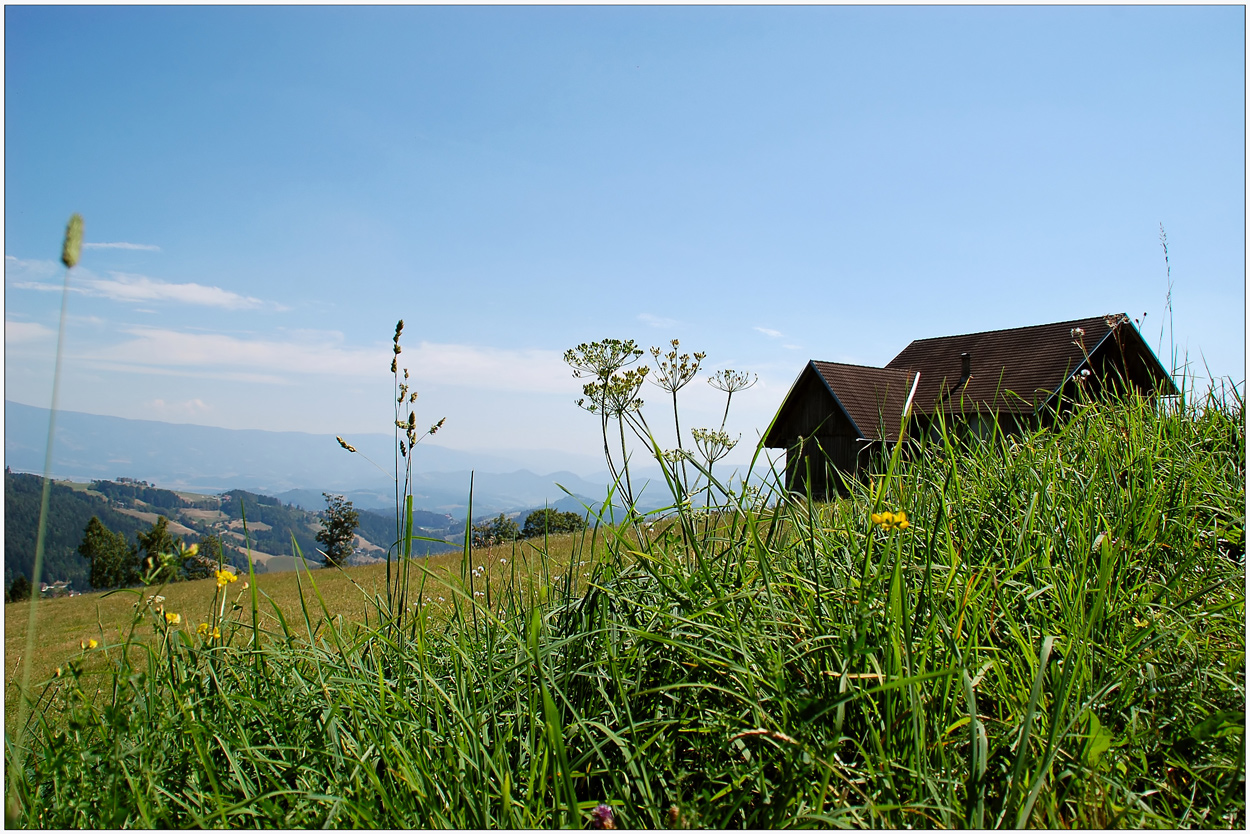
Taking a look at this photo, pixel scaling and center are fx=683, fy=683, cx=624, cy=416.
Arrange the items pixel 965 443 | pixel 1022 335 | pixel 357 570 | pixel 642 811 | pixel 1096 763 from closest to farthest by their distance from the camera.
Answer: pixel 1096 763
pixel 642 811
pixel 965 443
pixel 357 570
pixel 1022 335

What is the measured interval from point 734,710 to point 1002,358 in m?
24.2

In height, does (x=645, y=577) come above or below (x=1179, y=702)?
above

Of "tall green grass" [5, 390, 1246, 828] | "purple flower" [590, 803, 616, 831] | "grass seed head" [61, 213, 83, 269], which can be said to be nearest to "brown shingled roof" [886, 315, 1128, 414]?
"tall green grass" [5, 390, 1246, 828]

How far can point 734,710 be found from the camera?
1.64 m

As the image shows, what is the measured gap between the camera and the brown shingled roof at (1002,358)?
64.6ft

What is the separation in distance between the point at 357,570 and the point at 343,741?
1628 cm

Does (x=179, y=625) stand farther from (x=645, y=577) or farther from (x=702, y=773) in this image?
(x=702, y=773)

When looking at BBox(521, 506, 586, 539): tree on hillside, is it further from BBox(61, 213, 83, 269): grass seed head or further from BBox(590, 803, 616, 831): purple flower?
BBox(61, 213, 83, 269): grass seed head

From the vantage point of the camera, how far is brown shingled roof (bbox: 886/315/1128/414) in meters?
19.7

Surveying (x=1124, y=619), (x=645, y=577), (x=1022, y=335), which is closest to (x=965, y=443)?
(x=1124, y=619)

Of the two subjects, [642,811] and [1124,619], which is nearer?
[642,811]

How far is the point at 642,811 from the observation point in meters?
1.54

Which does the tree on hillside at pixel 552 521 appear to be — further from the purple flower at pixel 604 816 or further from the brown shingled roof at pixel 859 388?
the brown shingled roof at pixel 859 388

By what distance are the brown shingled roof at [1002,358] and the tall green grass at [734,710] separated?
57.7 feet
